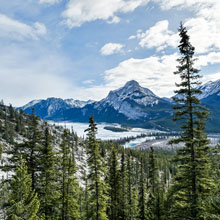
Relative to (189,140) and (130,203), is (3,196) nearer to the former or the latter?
(130,203)

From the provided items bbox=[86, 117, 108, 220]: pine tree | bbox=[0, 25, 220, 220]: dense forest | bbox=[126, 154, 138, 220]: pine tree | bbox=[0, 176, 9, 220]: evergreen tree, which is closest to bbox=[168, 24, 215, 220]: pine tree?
bbox=[0, 25, 220, 220]: dense forest

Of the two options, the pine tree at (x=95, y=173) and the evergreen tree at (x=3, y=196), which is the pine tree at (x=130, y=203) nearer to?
the pine tree at (x=95, y=173)

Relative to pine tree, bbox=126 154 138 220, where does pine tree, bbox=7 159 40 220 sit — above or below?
above

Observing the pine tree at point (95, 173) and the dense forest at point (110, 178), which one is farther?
the pine tree at point (95, 173)

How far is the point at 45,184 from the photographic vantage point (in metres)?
18.0

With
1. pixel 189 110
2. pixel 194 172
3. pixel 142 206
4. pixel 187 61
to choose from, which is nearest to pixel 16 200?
pixel 194 172

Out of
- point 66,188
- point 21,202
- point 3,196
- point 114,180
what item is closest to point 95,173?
point 66,188

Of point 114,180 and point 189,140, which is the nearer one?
point 189,140

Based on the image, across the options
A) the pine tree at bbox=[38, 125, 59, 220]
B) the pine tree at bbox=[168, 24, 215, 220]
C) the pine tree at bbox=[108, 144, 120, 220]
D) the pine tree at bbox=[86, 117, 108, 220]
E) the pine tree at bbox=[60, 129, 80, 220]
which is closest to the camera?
the pine tree at bbox=[168, 24, 215, 220]

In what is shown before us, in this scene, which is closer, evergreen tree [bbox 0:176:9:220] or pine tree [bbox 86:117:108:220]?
evergreen tree [bbox 0:176:9:220]

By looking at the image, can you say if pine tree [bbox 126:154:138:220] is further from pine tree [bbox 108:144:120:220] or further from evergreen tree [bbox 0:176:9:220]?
evergreen tree [bbox 0:176:9:220]

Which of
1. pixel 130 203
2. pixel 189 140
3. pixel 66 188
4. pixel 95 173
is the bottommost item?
pixel 130 203

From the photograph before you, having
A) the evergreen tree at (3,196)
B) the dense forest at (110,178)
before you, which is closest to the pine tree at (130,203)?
the dense forest at (110,178)

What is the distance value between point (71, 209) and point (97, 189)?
4164 millimetres
